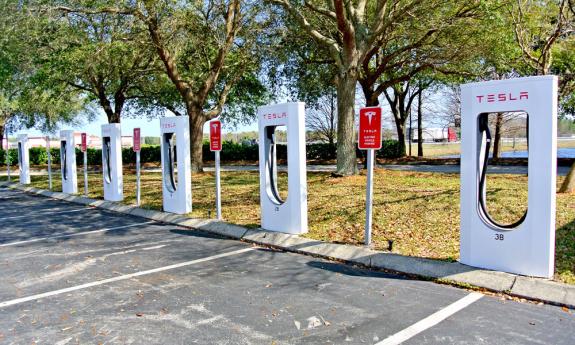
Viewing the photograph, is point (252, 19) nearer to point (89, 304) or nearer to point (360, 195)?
point (360, 195)

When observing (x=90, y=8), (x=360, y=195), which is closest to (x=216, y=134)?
(x=360, y=195)

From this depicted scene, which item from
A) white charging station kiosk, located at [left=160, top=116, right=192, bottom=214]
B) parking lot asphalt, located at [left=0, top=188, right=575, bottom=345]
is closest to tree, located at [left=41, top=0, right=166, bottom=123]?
white charging station kiosk, located at [left=160, top=116, right=192, bottom=214]

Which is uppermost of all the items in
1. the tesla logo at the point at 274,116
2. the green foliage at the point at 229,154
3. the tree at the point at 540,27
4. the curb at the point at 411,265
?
the tree at the point at 540,27

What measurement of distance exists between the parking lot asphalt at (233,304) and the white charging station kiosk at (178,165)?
294cm

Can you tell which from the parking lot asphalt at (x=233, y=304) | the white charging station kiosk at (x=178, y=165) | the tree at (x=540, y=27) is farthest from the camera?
the tree at (x=540, y=27)

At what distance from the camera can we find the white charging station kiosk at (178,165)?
A: 10.5 meters

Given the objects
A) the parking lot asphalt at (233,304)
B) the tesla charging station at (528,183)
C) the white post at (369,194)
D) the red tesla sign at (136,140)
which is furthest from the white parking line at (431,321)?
the red tesla sign at (136,140)

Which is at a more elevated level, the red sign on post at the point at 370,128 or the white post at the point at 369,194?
the red sign on post at the point at 370,128

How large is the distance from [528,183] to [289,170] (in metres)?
3.84

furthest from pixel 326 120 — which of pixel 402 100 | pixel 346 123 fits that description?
pixel 346 123

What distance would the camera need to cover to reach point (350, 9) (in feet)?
46.5

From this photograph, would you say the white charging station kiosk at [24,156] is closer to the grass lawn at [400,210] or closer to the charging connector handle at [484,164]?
the grass lawn at [400,210]

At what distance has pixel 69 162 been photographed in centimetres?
1586

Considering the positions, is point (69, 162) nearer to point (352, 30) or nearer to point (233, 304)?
point (352, 30)
